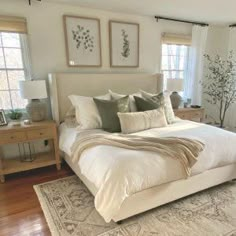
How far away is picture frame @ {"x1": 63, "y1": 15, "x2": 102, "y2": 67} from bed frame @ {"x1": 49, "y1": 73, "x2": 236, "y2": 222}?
0.27 meters

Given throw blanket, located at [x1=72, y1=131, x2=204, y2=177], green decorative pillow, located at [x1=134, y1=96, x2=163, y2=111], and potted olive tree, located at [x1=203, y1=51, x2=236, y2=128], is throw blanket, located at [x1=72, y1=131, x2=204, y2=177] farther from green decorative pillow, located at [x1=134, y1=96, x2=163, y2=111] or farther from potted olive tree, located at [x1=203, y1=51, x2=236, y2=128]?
potted olive tree, located at [x1=203, y1=51, x2=236, y2=128]

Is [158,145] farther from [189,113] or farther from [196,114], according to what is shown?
[196,114]

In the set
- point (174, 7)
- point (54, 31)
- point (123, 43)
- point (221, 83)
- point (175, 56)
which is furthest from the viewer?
point (221, 83)

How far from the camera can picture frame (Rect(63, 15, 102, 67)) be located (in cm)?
319

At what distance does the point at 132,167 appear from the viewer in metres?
1.72

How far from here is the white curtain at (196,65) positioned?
168 inches

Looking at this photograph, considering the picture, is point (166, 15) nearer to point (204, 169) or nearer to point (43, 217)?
point (204, 169)

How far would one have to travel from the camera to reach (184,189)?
2.09m

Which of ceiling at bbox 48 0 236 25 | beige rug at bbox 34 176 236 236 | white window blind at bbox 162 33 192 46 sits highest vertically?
ceiling at bbox 48 0 236 25

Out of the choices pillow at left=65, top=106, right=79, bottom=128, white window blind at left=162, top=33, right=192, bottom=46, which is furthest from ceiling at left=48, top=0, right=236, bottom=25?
pillow at left=65, top=106, right=79, bottom=128

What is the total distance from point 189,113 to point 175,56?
128 centimetres

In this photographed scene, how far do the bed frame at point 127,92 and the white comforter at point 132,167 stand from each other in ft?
0.34

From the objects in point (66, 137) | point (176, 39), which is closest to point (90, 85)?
point (66, 137)

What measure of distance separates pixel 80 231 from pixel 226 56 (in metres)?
4.80
